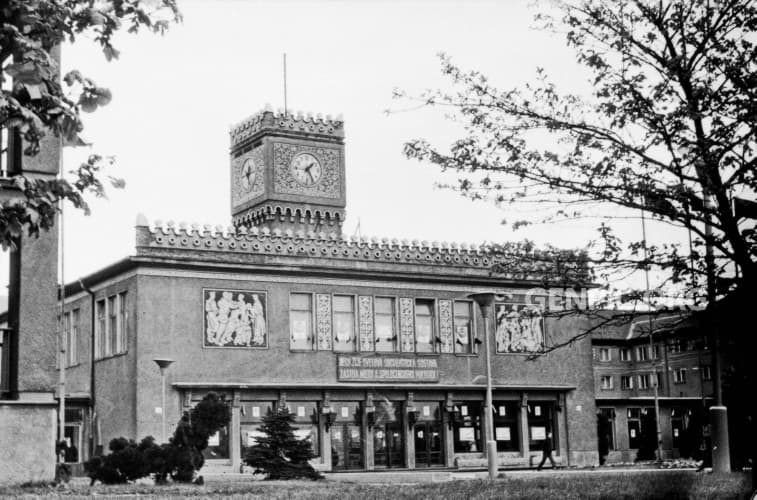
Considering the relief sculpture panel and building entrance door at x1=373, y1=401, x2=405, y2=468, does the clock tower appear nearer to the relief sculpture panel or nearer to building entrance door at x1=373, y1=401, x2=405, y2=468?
the relief sculpture panel

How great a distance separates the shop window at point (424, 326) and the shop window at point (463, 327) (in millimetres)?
1093

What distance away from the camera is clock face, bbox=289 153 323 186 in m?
50.3

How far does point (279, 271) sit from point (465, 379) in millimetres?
9024

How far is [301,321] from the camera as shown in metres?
42.1

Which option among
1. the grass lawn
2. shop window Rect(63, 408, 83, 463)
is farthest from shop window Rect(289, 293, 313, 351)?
the grass lawn

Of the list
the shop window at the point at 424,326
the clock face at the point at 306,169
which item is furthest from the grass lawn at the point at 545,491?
the clock face at the point at 306,169

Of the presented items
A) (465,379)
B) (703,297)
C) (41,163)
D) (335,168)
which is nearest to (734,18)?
(703,297)

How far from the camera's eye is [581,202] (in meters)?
12.9

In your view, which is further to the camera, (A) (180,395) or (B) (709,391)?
(B) (709,391)

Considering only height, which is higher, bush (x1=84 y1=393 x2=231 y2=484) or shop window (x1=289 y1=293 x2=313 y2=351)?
shop window (x1=289 y1=293 x2=313 y2=351)

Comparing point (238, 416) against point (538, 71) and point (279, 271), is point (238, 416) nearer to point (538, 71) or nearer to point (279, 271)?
point (279, 271)

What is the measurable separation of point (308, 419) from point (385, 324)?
16.9 ft

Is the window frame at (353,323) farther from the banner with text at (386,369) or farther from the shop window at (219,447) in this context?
the shop window at (219,447)

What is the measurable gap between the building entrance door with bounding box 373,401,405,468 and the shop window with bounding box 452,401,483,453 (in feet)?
7.98
